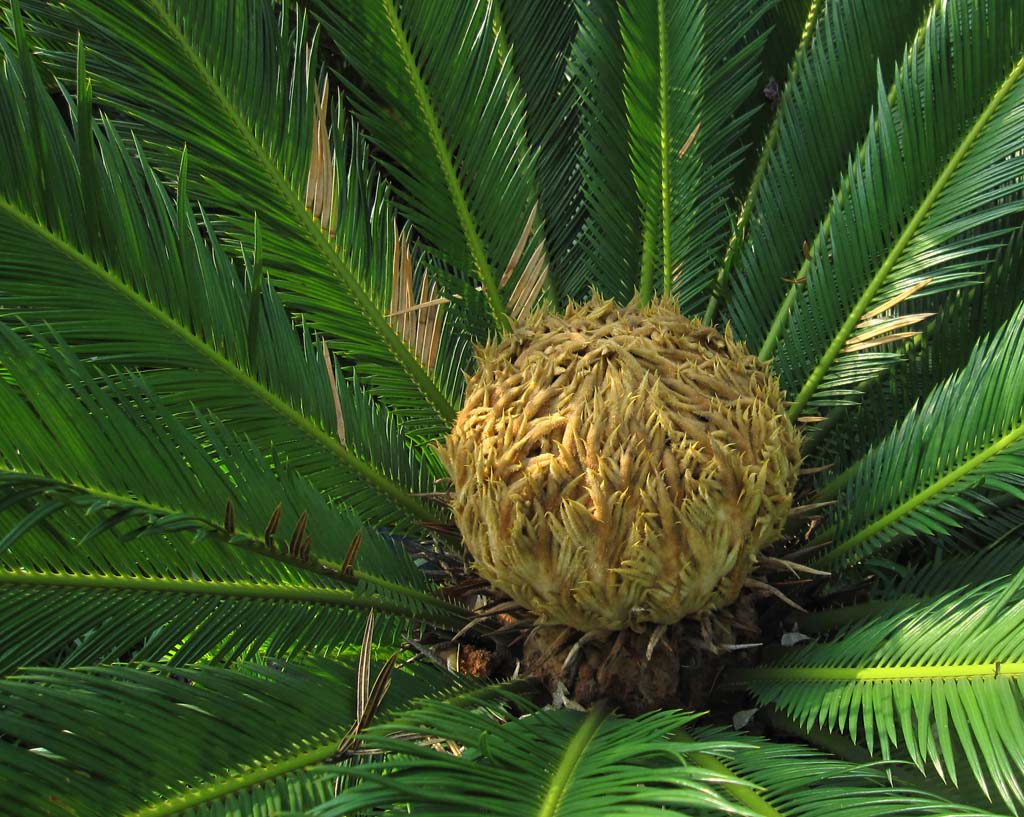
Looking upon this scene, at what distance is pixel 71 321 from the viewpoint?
1620 mm

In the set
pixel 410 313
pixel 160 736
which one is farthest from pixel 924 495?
pixel 160 736

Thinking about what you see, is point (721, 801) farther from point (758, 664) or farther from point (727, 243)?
point (727, 243)

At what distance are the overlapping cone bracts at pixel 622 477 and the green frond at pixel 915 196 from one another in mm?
370

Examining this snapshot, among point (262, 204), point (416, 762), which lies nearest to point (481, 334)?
point (262, 204)

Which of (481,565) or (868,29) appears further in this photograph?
(868,29)

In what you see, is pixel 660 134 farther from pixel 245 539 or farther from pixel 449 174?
pixel 245 539

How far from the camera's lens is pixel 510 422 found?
5.26 feet

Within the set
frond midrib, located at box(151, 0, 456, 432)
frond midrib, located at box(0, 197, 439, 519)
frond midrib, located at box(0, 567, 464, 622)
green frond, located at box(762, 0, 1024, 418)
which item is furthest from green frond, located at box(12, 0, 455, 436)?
green frond, located at box(762, 0, 1024, 418)

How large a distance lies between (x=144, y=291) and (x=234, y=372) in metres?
0.21

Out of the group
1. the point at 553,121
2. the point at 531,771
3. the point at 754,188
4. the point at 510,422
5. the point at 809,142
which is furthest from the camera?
the point at 553,121

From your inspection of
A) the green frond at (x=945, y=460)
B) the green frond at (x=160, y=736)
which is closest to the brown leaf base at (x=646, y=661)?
the green frond at (x=945, y=460)

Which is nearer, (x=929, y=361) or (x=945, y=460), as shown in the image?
(x=945, y=460)

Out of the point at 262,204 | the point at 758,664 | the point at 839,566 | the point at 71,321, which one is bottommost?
the point at 758,664

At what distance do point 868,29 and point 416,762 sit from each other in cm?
180
